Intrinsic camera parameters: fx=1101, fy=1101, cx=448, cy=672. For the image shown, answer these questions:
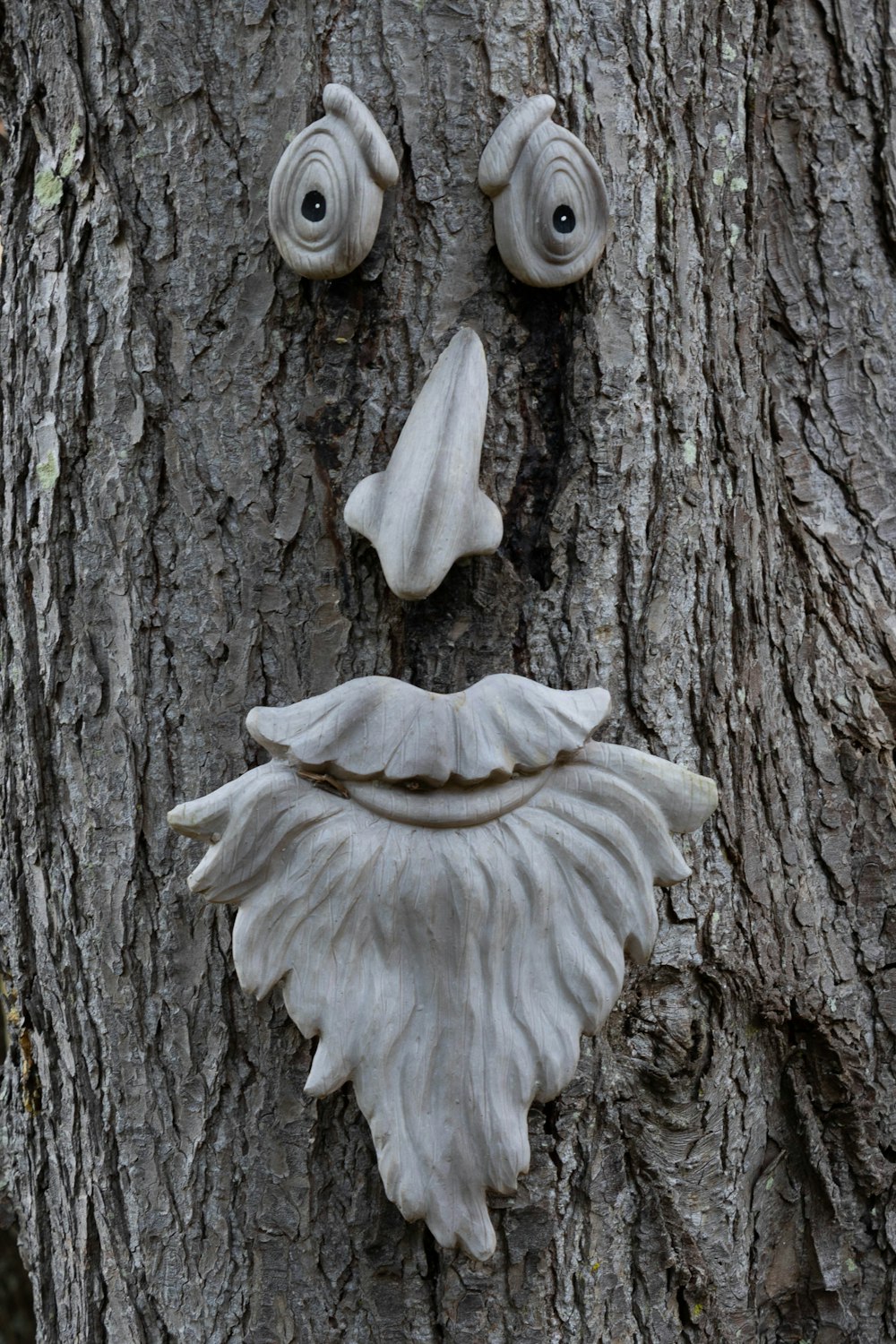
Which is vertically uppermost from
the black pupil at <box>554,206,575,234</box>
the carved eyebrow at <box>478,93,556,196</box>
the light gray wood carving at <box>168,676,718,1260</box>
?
the carved eyebrow at <box>478,93,556,196</box>

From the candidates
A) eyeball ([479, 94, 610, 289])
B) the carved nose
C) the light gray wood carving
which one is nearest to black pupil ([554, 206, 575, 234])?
eyeball ([479, 94, 610, 289])

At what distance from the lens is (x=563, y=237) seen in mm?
878

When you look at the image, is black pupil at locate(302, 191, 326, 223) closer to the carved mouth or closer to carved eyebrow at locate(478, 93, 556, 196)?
carved eyebrow at locate(478, 93, 556, 196)

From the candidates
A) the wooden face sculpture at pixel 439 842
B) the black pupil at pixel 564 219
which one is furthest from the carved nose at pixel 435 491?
the black pupil at pixel 564 219

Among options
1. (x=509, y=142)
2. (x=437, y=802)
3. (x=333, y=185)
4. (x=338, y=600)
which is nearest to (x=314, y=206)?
(x=333, y=185)

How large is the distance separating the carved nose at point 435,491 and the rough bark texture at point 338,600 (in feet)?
0.15

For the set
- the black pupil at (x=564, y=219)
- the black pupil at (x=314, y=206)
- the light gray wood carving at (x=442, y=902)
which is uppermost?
the black pupil at (x=314, y=206)

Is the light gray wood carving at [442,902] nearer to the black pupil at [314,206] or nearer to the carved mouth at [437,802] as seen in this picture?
the carved mouth at [437,802]

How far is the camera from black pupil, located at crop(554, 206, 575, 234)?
0.87 m

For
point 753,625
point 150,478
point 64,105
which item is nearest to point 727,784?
point 753,625

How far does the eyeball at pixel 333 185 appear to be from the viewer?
846 mm

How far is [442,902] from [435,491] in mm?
313

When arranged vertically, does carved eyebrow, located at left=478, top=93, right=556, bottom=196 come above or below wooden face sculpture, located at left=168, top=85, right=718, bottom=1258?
above

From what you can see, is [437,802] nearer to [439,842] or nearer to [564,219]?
[439,842]
